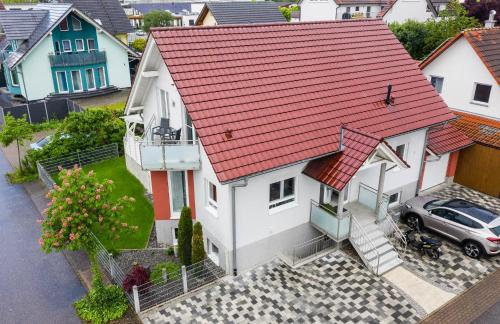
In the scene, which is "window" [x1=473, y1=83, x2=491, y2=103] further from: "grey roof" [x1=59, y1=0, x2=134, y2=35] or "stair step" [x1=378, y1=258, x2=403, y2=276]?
"grey roof" [x1=59, y1=0, x2=134, y2=35]

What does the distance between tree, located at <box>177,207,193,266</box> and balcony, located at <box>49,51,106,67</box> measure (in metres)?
29.0

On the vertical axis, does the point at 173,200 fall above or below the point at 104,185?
below

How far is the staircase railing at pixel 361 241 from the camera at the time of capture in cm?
1523

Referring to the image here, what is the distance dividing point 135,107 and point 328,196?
32.3 feet

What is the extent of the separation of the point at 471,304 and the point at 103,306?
40.1 ft

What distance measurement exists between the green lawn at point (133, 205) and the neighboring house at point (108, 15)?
88.3 ft

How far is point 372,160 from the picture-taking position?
15.2 meters

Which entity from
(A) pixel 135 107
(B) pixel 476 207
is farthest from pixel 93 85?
(B) pixel 476 207

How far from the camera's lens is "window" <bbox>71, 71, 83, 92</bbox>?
38.7m

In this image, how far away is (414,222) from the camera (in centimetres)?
1802

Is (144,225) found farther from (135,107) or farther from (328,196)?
(328,196)

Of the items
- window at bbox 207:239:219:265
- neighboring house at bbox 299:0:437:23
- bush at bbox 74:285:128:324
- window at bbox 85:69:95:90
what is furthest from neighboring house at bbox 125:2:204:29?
bush at bbox 74:285:128:324

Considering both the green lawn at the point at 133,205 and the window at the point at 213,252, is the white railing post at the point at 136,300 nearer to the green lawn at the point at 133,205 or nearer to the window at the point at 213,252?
the green lawn at the point at 133,205

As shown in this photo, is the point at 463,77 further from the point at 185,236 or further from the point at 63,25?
the point at 63,25
